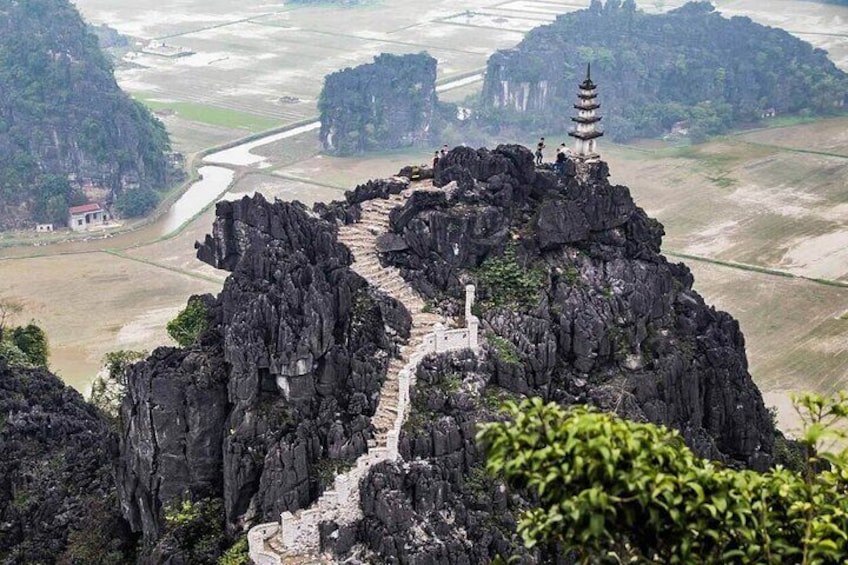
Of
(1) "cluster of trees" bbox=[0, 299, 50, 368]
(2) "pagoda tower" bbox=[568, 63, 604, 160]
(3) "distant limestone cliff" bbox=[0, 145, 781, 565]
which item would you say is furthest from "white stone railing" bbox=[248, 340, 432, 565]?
(1) "cluster of trees" bbox=[0, 299, 50, 368]

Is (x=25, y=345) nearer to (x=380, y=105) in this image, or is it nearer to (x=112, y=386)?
(x=112, y=386)

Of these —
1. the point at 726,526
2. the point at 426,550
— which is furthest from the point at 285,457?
the point at 726,526

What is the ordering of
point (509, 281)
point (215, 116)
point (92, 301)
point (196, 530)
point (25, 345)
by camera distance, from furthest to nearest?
1. point (215, 116)
2. point (92, 301)
3. point (25, 345)
4. point (509, 281)
5. point (196, 530)

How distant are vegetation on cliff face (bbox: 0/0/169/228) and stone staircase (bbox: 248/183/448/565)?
73541mm

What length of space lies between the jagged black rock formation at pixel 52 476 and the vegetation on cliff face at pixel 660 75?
89.7m

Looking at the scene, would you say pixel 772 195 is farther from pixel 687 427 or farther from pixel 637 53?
pixel 687 427

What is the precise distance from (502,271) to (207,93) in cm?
11151

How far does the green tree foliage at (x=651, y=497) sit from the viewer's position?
23344 mm

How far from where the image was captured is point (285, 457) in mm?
43375

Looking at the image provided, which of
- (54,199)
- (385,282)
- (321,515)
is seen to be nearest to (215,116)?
(54,199)

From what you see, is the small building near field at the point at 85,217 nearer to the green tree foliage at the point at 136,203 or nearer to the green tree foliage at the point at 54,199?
the green tree foliage at the point at 54,199

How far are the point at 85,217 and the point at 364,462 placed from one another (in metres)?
75.8

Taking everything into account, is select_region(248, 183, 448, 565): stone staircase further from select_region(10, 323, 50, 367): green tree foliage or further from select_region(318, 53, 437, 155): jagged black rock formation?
select_region(318, 53, 437, 155): jagged black rock formation

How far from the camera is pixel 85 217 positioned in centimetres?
11369
